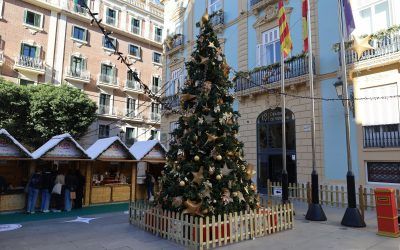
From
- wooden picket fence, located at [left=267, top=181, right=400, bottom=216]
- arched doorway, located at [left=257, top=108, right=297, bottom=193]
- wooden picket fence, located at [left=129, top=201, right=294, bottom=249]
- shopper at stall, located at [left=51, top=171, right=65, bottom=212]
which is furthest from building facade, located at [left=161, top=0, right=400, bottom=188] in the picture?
shopper at stall, located at [left=51, top=171, right=65, bottom=212]

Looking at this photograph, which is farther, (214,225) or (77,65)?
(77,65)

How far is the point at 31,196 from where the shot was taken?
1138cm

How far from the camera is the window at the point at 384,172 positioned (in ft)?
38.7

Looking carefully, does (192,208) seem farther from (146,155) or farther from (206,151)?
(146,155)

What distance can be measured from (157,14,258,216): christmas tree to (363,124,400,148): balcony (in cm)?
725

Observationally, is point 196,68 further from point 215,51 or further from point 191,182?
point 191,182

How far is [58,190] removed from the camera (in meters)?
11.8

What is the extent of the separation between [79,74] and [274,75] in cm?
A: 2300

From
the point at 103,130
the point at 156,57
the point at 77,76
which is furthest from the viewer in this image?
→ the point at 156,57

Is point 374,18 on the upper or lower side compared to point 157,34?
lower

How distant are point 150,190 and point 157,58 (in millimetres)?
26852

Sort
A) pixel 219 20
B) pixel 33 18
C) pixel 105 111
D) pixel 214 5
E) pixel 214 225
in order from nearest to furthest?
pixel 214 225, pixel 219 20, pixel 214 5, pixel 33 18, pixel 105 111

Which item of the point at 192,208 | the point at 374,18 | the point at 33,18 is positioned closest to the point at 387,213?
the point at 192,208

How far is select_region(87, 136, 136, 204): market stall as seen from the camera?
13180mm
